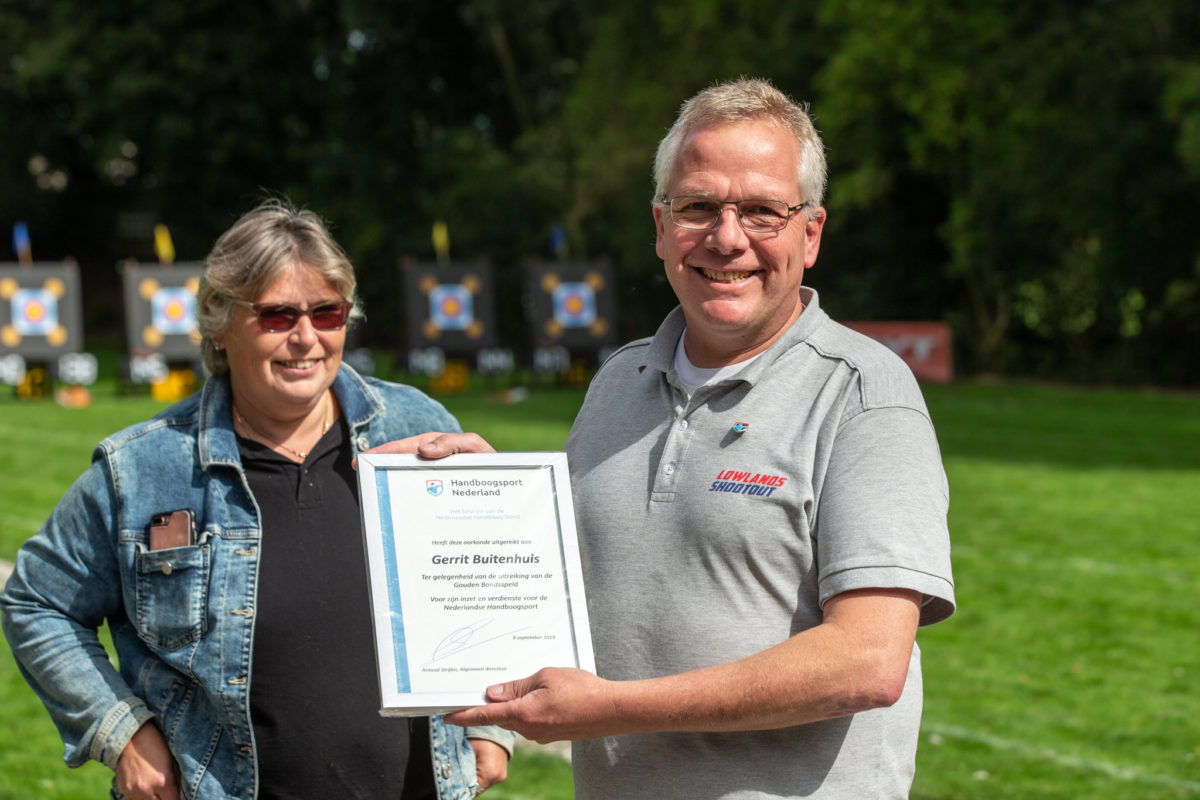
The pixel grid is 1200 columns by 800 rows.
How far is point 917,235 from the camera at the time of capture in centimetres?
2717

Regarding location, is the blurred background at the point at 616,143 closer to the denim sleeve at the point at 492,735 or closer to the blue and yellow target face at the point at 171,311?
→ the blue and yellow target face at the point at 171,311

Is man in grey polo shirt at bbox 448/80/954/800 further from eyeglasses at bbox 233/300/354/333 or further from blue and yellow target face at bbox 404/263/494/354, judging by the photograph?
blue and yellow target face at bbox 404/263/494/354

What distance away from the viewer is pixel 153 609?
252 centimetres

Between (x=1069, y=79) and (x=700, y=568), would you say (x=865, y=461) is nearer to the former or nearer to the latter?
(x=700, y=568)

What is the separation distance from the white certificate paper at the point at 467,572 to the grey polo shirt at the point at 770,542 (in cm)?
7

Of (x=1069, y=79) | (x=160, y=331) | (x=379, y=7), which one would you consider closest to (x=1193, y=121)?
(x=1069, y=79)

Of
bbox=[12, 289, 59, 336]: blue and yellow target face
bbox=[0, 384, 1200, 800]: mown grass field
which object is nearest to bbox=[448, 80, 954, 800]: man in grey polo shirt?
bbox=[0, 384, 1200, 800]: mown grass field

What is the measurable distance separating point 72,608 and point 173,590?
22 cm

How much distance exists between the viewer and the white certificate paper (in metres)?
2.06

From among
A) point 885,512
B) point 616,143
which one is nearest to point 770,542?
point 885,512

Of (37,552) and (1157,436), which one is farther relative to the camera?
(1157,436)

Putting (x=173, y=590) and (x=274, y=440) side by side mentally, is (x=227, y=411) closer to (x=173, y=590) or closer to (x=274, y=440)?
(x=274, y=440)

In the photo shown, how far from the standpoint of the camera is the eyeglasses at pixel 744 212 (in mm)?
2033

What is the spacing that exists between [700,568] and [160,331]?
75.1 feet
